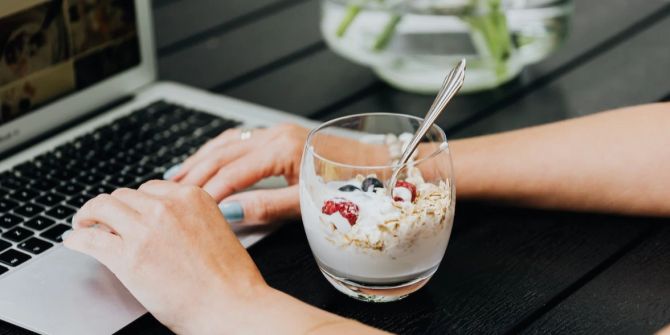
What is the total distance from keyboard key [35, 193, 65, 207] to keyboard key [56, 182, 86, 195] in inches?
0.5

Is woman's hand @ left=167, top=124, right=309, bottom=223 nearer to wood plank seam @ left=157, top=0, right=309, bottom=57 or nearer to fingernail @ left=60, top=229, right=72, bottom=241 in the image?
fingernail @ left=60, top=229, right=72, bottom=241

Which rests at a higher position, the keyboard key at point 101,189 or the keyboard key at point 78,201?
the keyboard key at point 78,201

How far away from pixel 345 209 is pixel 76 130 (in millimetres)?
506

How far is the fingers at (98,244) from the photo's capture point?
86 centimetres

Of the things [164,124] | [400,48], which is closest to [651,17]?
[400,48]

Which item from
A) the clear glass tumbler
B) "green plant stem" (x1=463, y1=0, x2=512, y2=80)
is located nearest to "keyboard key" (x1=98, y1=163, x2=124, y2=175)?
the clear glass tumbler

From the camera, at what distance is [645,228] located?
1012 millimetres

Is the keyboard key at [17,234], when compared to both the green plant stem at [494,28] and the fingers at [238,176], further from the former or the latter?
the green plant stem at [494,28]

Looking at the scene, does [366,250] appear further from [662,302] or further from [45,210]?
[45,210]

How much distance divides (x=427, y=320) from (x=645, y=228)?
0.92 ft

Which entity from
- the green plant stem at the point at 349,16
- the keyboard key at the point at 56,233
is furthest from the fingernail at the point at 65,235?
the green plant stem at the point at 349,16

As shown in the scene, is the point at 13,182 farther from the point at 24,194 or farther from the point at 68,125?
the point at 68,125

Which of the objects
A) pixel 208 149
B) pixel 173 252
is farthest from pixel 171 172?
pixel 173 252

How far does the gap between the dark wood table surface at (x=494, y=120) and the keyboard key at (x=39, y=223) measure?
0.62 ft
